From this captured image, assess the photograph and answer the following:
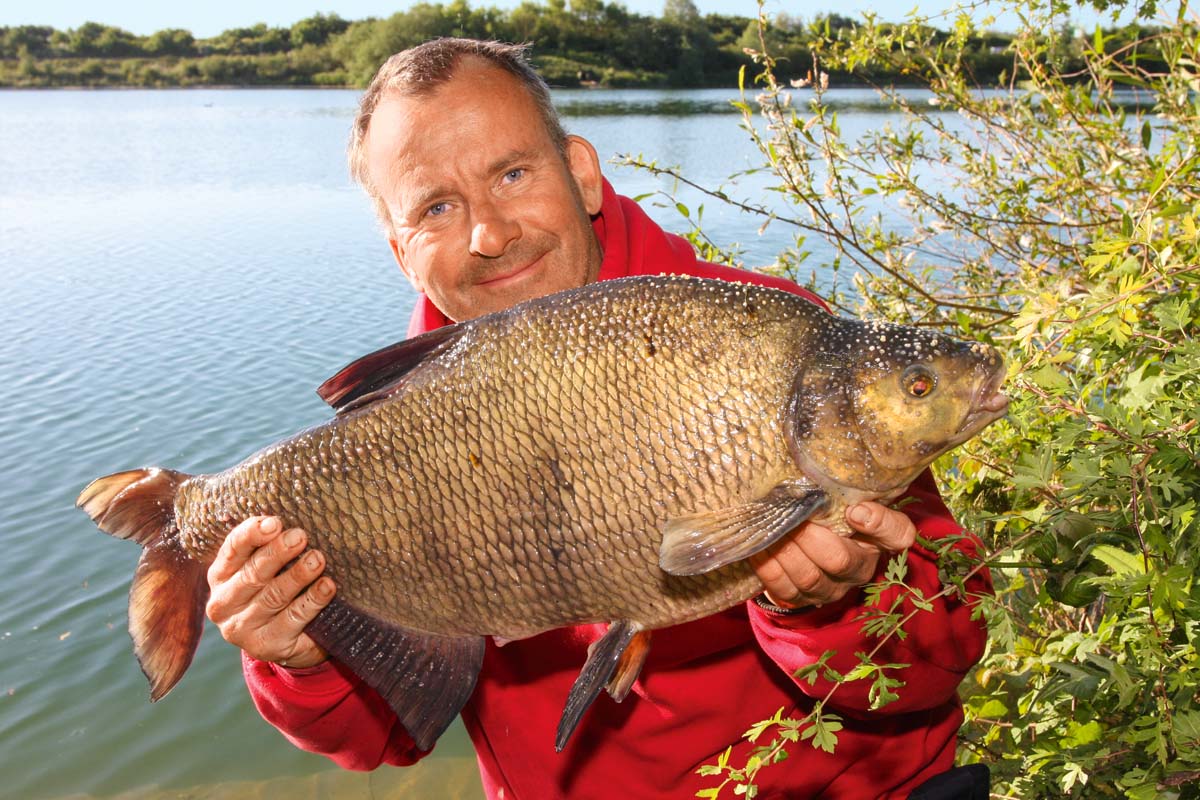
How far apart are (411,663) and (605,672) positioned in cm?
43

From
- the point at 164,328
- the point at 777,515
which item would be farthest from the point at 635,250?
the point at 164,328

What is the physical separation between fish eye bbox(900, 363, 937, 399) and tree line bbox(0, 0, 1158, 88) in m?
51.5

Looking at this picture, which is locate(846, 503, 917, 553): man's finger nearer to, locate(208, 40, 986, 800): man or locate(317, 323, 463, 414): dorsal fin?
locate(208, 40, 986, 800): man

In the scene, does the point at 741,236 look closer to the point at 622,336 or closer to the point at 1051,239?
the point at 1051,239

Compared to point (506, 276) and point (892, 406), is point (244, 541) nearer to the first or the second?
point (506, 276)

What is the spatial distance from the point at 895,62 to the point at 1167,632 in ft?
9.78

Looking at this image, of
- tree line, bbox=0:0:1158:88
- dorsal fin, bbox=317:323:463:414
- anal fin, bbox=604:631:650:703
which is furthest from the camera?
tree line, bbox=0:0:1158:88

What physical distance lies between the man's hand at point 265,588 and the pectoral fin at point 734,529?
711 mm

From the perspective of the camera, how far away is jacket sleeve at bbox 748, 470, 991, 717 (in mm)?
1704

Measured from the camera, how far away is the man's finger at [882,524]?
1481mm

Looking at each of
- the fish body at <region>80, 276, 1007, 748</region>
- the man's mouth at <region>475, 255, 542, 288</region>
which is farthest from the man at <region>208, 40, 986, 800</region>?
the fish body at <region>80, 276, 1007, 748</region>

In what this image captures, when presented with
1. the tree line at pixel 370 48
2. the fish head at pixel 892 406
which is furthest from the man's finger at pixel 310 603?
the tree line at pixel 370 48

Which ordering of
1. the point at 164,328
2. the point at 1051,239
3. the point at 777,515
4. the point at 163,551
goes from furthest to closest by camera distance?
the point at 164,328 → the point at 1051,239 → the point at 163,551 → the point at 777,515

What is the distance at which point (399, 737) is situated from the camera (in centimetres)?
242
